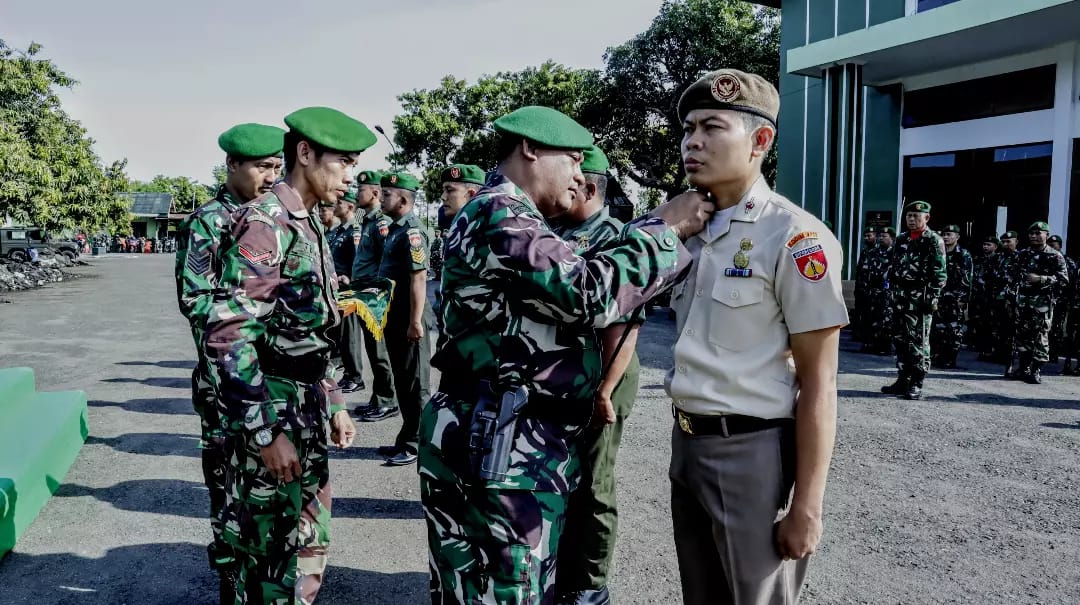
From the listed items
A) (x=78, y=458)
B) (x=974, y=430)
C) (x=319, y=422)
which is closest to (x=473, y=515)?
(x=319, y=422)

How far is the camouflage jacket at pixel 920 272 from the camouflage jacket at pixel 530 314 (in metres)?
6.83

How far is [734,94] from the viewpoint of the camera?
1763 mm

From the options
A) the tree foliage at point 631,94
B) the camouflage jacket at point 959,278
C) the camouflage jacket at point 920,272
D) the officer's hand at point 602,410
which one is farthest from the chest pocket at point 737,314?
the tree foliage at point 631,94

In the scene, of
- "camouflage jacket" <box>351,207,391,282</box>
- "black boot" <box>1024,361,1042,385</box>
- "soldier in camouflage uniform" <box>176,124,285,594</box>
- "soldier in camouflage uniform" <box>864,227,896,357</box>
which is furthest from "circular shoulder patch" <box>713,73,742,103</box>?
"soldier in camouflage uniform" <box>864,227,896,357</box>

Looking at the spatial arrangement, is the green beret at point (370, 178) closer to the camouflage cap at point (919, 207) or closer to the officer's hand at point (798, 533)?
the officer's hand at point (798, 533)

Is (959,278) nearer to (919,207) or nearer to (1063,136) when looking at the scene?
(919,207)

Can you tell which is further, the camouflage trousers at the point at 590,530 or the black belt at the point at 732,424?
the camouflage trousers at the point at 590,530

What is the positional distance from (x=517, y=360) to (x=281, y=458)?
92cm

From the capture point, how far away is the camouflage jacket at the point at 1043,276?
28.9 feet

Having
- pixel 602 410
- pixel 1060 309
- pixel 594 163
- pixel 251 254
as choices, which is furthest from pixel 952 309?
pixel 251 254

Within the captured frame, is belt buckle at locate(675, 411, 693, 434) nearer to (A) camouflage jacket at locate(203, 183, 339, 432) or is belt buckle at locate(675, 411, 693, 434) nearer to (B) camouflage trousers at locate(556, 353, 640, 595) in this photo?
(B) camouflage trousers at locate(556, 353, 640, 595)

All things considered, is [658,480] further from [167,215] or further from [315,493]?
[167,215]

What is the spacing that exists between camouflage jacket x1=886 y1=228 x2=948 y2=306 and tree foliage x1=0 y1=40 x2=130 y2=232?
18.3m

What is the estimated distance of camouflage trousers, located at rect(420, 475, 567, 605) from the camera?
169cm
